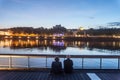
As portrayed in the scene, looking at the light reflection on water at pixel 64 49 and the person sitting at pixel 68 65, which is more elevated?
the person sitting at pixel 68 65

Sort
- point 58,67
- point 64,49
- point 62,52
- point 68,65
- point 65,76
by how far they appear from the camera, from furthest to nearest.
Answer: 1. point 64,49
2. point 62,52
3. point 68,65
4. point 58,67
5. point 65,76

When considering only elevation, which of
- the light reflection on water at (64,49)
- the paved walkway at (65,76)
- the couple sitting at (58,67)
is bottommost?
the light reflection on water at (64,49)

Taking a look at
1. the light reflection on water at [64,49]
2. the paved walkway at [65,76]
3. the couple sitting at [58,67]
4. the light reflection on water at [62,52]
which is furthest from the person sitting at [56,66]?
the light reflection on water at [64,49]

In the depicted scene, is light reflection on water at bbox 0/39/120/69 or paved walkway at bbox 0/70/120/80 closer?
paved walkway at bbox 0/70/120/80

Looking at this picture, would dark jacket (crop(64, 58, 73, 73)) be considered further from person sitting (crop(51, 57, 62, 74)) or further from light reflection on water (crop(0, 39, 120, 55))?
light reflection on water (crop(0, 39, 120, 55))

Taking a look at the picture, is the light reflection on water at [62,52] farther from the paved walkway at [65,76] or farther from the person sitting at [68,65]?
the person sitting at [68,65]

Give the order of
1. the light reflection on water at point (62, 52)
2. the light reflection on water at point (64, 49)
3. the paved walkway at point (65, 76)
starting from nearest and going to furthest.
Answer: the paved walkway at point (65, 76) < the light reflection on water at point (62, 52) < the light reflection on water at point (64, 49)

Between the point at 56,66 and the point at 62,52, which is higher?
the point at 56,66

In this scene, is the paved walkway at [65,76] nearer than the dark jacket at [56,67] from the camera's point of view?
Yes

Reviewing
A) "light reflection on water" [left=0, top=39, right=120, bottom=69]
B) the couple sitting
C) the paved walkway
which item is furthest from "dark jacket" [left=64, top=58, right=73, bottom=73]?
"light reflection on water" [left=0, top=39, right=120, bottom=69]

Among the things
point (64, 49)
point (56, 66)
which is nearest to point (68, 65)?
point (56, 66)

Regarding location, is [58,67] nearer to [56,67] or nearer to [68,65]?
[56,67]

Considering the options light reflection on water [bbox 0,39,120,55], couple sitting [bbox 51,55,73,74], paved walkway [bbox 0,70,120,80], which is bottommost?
light reflection on water [bbox 0,39,120,55]

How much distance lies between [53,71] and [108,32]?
8972 centimetres
